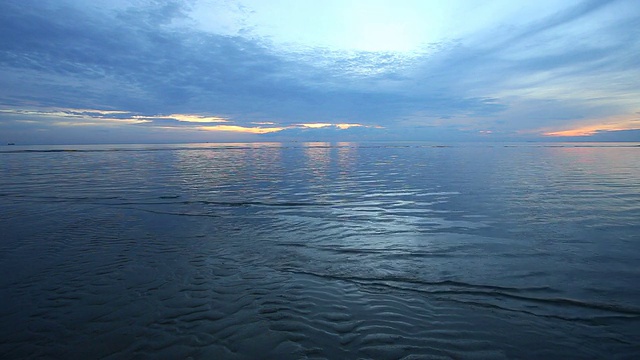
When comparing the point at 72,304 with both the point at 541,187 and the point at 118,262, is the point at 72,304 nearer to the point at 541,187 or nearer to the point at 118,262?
the point at 118,262

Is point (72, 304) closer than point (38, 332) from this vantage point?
No

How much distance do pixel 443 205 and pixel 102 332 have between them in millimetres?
15716

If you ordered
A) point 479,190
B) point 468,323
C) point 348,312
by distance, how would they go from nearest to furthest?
point 468,323 → point 348,312 → point 479,190

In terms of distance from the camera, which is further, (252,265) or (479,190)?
(479,190)

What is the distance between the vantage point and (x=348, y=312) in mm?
6633

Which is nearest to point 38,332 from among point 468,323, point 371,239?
point 468,323

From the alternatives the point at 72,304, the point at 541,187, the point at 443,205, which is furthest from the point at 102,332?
the point at 541,187

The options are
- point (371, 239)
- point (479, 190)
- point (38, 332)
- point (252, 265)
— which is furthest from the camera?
point (479, 190)

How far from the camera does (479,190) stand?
71.7 feet

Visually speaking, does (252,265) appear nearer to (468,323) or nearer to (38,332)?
(38,332)

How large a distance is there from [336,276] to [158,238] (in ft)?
23.4

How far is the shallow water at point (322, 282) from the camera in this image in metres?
5.59

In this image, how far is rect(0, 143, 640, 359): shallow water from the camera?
559cm

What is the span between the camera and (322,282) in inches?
317
